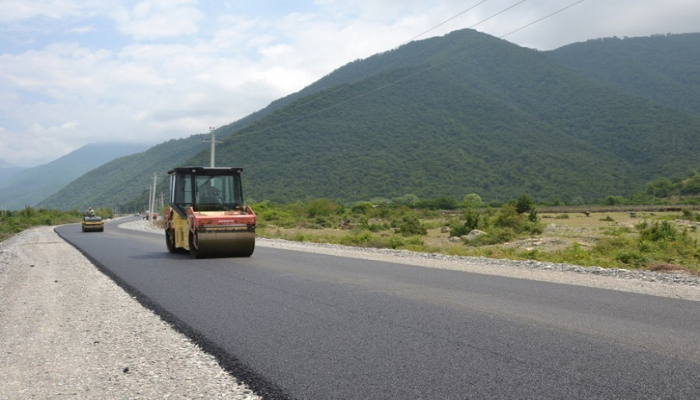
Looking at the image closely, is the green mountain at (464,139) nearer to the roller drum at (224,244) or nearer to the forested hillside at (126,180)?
the forested hillside at (126,180)

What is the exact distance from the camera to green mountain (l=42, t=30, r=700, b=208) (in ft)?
302

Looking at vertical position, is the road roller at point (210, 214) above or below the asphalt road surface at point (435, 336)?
above

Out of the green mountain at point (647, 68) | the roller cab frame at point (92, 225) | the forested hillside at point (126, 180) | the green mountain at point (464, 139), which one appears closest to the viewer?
the roller cab frame at point (92, 225)

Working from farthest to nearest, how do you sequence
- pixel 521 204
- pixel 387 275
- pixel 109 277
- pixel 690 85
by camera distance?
pixel 690 85 → pixel 521 204 → pixel 109 277 → pixel 387 275

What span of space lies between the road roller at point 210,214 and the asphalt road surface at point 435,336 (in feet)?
13.4

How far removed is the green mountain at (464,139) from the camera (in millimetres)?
92062

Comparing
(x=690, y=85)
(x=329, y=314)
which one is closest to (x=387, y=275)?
(x=329, y=314)

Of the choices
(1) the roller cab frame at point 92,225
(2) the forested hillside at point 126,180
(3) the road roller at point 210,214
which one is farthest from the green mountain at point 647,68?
(3) the road roller at point 210,214

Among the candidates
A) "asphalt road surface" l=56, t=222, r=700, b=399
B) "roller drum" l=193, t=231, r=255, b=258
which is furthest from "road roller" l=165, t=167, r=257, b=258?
"asphalt road surface" l=56, t=222, r=700, b=399

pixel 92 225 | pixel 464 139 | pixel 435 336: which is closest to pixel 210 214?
pixel 435 336

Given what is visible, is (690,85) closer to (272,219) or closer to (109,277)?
(272,219)

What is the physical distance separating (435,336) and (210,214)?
10.7 m

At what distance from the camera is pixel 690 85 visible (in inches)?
6255

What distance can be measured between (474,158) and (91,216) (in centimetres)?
7145
